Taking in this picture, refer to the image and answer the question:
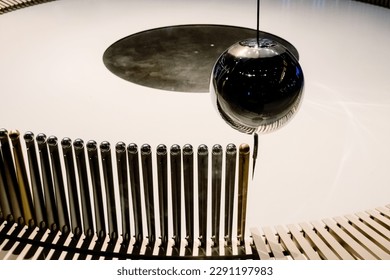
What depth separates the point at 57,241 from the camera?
299 cm

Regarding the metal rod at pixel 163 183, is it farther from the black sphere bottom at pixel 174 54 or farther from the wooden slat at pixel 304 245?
the black sphere bottom at pixel 174 54

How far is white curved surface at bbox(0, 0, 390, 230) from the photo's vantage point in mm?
4227

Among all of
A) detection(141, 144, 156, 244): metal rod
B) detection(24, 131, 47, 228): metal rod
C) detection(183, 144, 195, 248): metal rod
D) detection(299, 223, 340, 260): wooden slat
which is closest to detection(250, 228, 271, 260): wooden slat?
detection(299, 223, 340, 260): wooden slat

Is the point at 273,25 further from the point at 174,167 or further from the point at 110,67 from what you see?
the point at 174,167

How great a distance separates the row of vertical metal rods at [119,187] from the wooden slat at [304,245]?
0.35 metres

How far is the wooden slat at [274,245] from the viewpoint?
278 cm

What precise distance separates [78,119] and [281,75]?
4.31 metres

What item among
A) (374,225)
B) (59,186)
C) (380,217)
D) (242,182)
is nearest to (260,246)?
(242,182)

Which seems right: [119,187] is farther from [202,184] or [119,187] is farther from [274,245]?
[274,245]

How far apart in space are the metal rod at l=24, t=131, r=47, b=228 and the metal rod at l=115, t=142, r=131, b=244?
1.87 feet

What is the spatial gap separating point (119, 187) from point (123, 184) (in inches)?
1.5

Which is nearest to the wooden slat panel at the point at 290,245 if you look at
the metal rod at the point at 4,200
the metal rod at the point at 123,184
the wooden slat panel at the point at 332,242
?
the wooden slat panel at the point at 332,242

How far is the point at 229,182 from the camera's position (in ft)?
9.61

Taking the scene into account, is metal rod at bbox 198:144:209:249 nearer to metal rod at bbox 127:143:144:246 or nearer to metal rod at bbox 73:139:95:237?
metal rod at bbox 127:143:144:246
